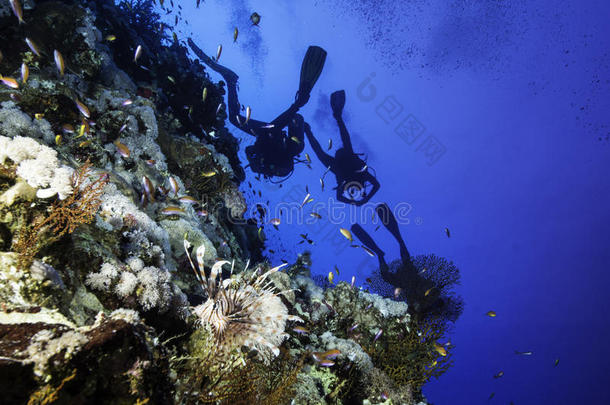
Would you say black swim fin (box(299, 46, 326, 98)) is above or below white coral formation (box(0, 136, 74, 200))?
above

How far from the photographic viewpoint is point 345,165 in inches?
514

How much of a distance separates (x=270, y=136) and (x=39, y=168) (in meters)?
9.67

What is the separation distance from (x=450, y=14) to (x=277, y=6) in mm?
20190

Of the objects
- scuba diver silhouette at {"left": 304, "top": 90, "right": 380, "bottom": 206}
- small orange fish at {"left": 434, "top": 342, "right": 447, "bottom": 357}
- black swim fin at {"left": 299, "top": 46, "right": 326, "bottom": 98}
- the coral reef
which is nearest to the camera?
the coral reef

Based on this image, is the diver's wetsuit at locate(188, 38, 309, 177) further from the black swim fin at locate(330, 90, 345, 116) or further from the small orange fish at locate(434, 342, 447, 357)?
the small orange fish at locate(434, 342, 447, 357)

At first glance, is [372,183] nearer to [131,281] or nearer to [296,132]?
[296,132]

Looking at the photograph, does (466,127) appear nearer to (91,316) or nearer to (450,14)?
(450,14)

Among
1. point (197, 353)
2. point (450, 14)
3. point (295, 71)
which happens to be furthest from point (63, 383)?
point (295, 71)

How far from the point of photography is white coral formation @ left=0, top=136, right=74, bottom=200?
6.59 feet

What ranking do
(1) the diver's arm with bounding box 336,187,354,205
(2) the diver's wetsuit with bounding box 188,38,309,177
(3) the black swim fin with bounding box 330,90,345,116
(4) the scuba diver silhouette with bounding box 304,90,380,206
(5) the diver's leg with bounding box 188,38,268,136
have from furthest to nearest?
(1) the diver's arm with bounding box 336,187,354,205, (3) the black swim fin with bounding box 330,90,345,116, (4) the scuba diver silhouette with bounding box 304,90,380,206, (2) the diver's wetsuit with bounding box 188,38,309,177, (5) the diver's leg with bounding box 188,38,268,136

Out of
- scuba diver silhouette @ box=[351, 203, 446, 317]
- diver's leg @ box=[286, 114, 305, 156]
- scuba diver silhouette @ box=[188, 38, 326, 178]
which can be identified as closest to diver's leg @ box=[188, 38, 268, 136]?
scuba diver silhouette @ box=[188, 38, 326, 178]

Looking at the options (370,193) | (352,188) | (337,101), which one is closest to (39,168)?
(370,193)

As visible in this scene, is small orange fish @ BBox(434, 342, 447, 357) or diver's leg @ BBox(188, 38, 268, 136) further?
diver's leg @ BBox(188, 38, 268, 136)

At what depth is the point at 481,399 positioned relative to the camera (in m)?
64.9
